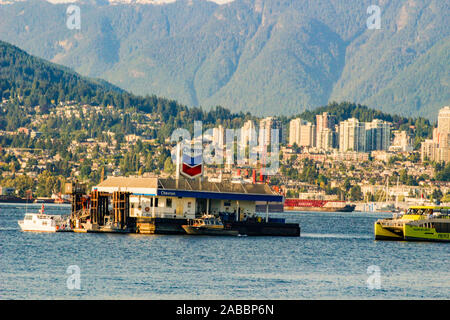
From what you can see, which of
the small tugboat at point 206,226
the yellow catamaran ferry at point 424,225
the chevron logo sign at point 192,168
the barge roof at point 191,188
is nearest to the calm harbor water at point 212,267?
the yellow catamaran ferry at point 424,225

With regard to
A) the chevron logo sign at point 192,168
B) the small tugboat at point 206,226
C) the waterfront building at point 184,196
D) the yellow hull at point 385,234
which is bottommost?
the yellow hull at point 385,234

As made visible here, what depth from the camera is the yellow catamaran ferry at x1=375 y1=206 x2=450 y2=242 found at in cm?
11081

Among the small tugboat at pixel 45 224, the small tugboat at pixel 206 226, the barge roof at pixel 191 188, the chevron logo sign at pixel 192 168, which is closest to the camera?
the small tugboat at pixel 206 226

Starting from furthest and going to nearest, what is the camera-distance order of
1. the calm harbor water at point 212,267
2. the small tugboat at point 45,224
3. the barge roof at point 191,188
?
the small tugboat at point 45,224 → the barge roof at point 191,188 → the calm harbor water at point 212,267

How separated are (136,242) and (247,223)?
1931cm

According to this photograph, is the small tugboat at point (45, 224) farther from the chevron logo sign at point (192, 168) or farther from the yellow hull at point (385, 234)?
the yellow hull at point (385, 234)

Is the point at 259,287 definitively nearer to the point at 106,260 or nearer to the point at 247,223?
the point at 106,260

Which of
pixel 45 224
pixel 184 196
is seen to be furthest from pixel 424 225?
pixel 45 224

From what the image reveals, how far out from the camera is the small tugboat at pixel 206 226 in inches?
4156

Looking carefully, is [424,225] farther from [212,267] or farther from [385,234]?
A: [212,267]

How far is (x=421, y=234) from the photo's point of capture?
111 meters

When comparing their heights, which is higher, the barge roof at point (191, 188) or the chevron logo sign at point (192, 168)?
the chevron logo sign at point (192, 168)

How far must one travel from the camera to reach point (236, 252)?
8812cm
